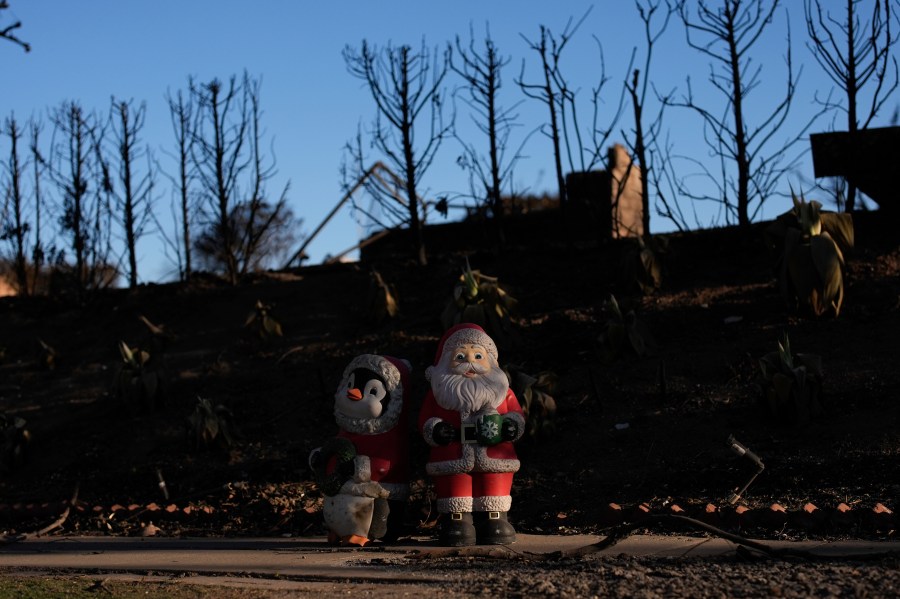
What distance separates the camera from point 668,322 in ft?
40.4

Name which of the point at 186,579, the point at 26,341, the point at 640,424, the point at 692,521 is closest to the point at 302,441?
the point at 640,424

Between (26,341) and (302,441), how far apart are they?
22.8 ft

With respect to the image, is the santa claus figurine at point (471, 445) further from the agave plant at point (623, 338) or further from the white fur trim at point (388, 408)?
the agave plant at point (623, 338)

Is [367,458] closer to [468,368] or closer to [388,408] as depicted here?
[388,408]

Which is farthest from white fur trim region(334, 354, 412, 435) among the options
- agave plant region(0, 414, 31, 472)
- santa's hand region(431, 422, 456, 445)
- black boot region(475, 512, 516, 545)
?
agave plant region(0, 414, 31, 472)

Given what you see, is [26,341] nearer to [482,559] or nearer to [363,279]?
[363,279]

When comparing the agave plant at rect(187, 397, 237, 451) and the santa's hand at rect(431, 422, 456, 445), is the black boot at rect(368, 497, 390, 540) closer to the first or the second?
the santa's hand at rect(431, 422, 456, 445)

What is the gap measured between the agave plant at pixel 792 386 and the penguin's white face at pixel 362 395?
11.6ft

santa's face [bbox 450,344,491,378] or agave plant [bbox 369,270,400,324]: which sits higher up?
agave plant [bbox 369,270,400,324]

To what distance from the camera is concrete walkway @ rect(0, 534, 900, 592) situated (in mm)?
6535

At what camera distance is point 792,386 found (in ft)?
31.3

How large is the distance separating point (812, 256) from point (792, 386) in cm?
214

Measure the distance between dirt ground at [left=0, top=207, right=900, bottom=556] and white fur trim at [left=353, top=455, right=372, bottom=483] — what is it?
39.7 inches

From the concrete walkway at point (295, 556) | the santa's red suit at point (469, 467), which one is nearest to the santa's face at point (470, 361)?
the santa's red suit at point (469, 467)
